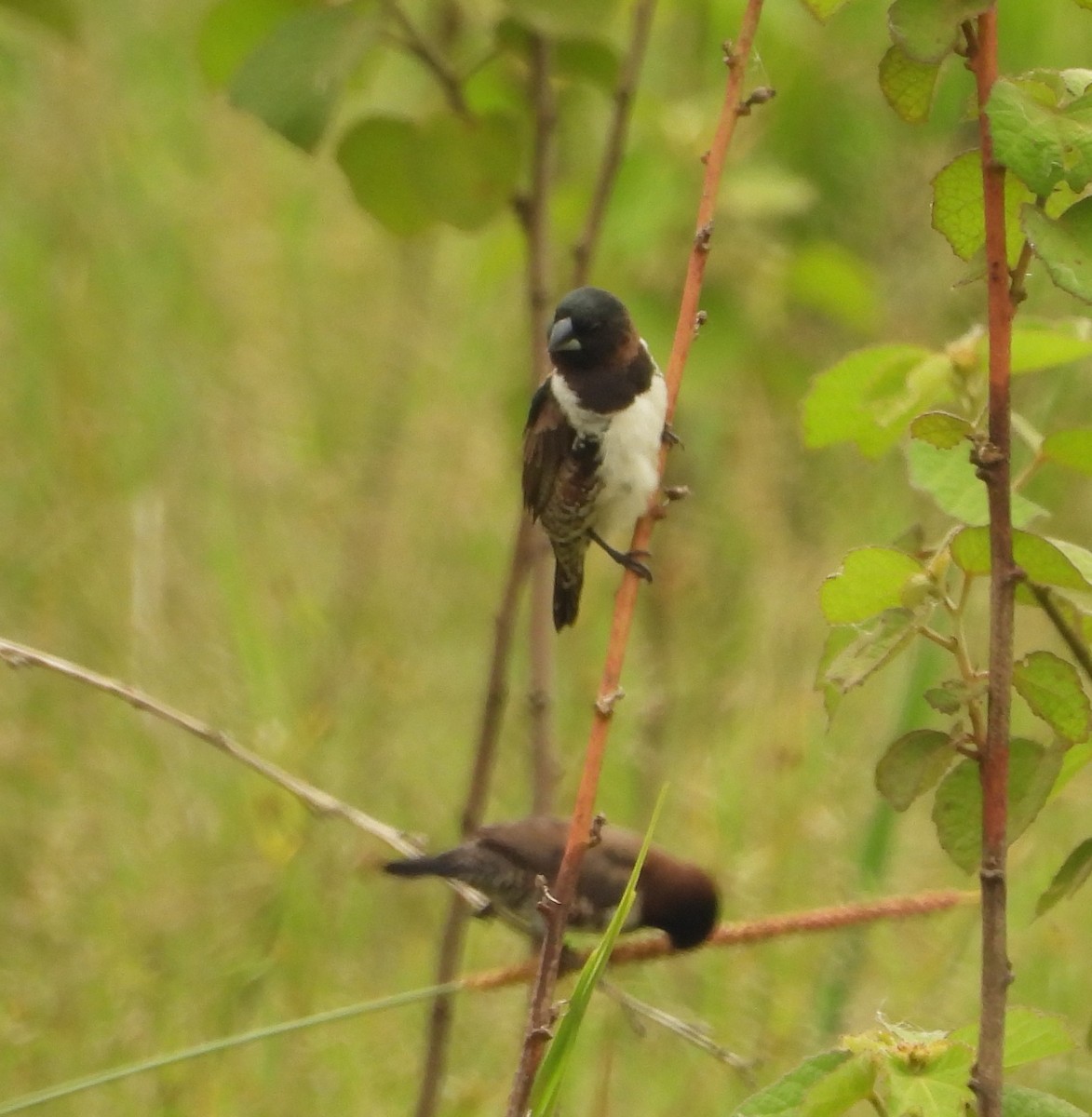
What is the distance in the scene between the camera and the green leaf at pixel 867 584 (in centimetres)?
107

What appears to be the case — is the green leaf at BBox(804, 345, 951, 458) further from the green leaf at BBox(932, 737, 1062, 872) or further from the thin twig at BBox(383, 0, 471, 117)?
the thin twig at BBox(383, 0, 471, 117)

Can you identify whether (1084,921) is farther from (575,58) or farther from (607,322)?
(575,58)

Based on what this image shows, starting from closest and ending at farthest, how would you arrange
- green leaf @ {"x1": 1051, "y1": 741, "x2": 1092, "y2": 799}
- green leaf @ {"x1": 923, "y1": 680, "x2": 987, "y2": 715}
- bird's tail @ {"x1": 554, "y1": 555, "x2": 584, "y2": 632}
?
1. green leaf @ {"x1": 923, "y1": 680, "x2": 987, "y2": 715}
2. green leaf @ {"x1": 1051, "y1": 741, "x2": 1092, "y2": 799}
3. bird's tail @ {"x1": 554, "y1": 555, "x2": 584, "y2": 632}

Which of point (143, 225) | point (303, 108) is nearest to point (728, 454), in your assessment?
point (143, 225)

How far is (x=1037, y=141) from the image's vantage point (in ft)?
3.11

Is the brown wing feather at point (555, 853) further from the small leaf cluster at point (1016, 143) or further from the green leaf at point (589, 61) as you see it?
the small leaf cluster at point (1016, 143)

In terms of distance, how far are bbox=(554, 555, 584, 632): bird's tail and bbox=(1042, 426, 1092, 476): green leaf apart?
5.74 feet

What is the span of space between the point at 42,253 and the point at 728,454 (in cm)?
178

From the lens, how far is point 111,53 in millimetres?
4773

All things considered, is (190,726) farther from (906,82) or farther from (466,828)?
(466,828)

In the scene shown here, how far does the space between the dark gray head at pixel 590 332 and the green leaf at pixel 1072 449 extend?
1034 millimetres


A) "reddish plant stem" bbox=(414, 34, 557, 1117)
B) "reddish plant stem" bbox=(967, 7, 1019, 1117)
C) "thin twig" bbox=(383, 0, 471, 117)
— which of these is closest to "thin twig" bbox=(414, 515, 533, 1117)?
"reddish plant stem" bbox=(414, 34, 557, 1117)

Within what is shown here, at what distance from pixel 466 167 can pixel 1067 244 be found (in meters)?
1.14

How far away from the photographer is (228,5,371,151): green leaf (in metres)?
1.83
